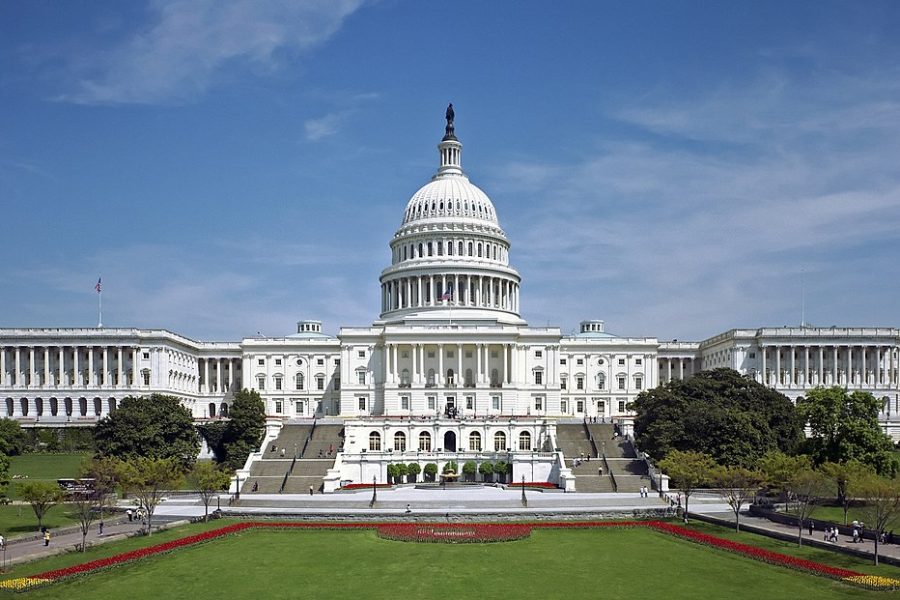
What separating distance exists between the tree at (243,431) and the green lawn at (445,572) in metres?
40.3

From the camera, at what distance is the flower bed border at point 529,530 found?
1641 inches

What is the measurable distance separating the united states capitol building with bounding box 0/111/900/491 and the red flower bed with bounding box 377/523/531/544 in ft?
147

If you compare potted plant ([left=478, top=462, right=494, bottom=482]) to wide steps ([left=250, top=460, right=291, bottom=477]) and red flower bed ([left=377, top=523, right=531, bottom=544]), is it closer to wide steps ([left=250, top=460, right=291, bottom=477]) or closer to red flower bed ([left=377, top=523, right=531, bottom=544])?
wide steps ([left=250, top=460, right=291, bottom=477])

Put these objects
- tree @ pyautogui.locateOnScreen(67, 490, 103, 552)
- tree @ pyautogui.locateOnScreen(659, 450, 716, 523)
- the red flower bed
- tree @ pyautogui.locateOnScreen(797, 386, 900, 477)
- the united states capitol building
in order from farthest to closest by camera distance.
Result: the united states capitol building → tree @ pyautogui.locateOnScreen(797, 386, 900, 477) → tree @ pyautogui.locateOnScreen(659, 450, 716, 523) → the red flower bed → tree @ pyautogui.locateOnScreen(67, 490, 103, 552)

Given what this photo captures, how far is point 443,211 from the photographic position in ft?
475

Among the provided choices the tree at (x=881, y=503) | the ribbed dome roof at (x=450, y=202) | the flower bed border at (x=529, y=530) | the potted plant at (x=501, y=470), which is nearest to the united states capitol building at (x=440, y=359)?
the ribbed dome roof at (x=450, y=202)

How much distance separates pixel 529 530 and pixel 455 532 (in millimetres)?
4893

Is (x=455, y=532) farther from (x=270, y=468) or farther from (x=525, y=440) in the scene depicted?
(x=525, y=440)

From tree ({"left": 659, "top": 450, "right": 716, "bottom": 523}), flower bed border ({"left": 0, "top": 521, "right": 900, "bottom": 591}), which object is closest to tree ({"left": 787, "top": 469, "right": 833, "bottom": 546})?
flower bed border ({"left": 0, "top": 521, "right": 900, "bottom": 591})

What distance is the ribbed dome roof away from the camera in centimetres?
14488

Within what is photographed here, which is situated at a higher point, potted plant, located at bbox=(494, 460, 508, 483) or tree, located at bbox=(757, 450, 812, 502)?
tree, located at bbox=(757, 450, 812, 502)

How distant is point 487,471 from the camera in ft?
304

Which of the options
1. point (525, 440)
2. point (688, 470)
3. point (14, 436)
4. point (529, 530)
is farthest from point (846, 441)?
point (14, 436)

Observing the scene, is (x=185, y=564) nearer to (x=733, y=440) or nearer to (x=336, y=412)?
(x=733, y=440)
